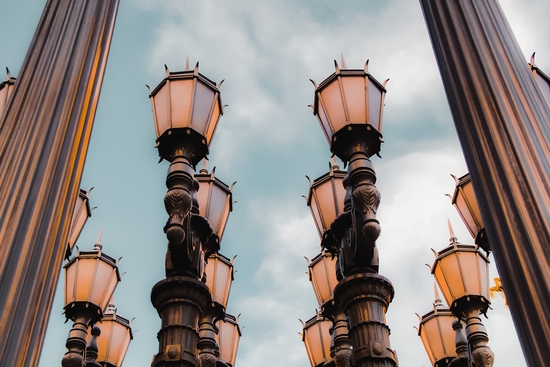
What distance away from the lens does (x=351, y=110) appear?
5.60 metres

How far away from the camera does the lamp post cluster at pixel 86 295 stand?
19.6 ft

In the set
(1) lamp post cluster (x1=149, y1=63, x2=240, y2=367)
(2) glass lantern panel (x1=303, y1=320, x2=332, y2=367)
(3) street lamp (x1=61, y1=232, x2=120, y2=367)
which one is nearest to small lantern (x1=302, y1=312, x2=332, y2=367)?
(2) glass lantern panel (x1=303, y1=320, x2=332, y2=367)

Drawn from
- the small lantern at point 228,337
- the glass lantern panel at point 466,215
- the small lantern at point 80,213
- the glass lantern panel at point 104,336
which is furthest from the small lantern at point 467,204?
the glass lantern panel at point 104,336

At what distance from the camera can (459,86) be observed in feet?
10.8

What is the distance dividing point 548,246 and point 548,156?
50 cm

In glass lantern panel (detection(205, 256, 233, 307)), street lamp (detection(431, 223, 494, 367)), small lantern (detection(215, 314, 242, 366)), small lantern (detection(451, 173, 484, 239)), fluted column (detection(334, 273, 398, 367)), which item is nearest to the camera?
fluted column (detection(334, 273, 398, 367))

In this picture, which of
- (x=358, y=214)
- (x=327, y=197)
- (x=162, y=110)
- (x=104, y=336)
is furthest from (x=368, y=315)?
(x=104, y=336)

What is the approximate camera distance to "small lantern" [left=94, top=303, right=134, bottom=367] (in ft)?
25.2

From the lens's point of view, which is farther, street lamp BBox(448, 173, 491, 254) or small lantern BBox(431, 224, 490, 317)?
small lantern BBox(431, 224, 490, 317)

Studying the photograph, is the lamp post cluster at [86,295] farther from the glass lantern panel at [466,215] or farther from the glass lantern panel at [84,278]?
the glass lantern panel at [466,215]

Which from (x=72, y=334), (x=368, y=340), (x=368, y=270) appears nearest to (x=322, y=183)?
(x=368, y=270)

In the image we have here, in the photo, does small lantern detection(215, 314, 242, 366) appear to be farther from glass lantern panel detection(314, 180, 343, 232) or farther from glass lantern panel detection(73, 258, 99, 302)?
glass lantern panel detection(314, 180, 343, 232)

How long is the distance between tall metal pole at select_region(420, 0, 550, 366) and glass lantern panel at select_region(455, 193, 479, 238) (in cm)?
224

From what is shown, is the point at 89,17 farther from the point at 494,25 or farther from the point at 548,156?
the point at 548,156
